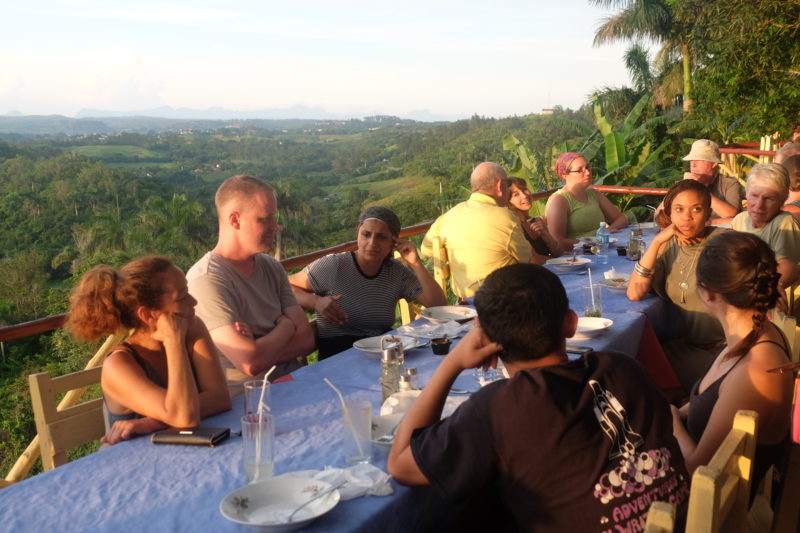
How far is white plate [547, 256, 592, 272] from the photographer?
14.7 feet

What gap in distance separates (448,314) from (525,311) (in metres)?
1.84

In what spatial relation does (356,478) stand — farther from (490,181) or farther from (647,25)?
(647,25)

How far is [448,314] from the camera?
3.43 m

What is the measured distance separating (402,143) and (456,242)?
51928 millimetres

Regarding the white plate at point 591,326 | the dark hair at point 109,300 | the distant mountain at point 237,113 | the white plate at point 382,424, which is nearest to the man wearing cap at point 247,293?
the dark hair at point 109,300

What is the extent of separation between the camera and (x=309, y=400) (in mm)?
2359

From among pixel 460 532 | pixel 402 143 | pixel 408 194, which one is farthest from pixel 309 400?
pixel 402 143

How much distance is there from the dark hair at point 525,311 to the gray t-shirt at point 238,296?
1.54m

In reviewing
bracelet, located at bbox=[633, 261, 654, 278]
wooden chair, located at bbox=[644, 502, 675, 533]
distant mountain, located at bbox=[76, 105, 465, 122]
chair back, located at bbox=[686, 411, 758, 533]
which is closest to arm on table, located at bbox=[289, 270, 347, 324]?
bracelet, located at bbox=[633, 261, 654, 278]

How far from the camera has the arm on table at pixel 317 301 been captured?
356 cm

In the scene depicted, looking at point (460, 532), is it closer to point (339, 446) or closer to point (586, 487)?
point (339, 446)

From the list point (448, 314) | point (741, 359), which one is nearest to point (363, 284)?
point (448, 314)

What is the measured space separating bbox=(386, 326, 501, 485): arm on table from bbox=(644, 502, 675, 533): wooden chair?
65 centimetres

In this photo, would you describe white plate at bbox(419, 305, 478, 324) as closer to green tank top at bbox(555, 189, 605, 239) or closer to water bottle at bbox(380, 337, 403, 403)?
water bottle at bbox(380, 337, 403, 403)
